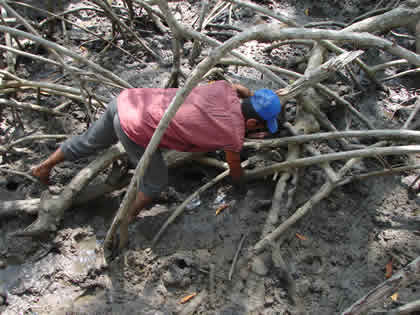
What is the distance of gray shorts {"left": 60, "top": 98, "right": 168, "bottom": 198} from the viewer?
2557mm

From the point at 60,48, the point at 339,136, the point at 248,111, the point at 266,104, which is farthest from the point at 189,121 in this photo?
the point at 60,48

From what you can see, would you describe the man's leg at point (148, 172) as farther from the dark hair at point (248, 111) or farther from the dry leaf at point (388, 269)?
the dry leaf at point (388, 269)

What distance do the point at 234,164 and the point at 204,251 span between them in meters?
0.67

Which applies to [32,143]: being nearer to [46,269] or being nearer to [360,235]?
[46,269]

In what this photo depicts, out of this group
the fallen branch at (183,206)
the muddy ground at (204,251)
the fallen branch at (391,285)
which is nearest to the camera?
the fallen branch at (391,285)

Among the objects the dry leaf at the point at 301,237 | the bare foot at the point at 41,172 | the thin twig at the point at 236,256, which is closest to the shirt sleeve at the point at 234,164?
the thin twig at the point at 236,256

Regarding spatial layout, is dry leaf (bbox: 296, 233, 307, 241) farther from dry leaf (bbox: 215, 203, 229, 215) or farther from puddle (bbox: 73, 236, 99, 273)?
puddle (bbox: 73, 236, 99, 273)

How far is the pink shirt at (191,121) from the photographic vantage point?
2418mm

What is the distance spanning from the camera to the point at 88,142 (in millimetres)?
2740

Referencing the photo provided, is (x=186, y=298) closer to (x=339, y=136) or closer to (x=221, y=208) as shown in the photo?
(x=221, y=208)

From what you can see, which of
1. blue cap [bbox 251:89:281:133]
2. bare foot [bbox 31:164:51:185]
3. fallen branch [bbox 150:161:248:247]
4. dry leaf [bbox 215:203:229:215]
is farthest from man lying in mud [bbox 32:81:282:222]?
bare foot [bbox 31:164:51:185]

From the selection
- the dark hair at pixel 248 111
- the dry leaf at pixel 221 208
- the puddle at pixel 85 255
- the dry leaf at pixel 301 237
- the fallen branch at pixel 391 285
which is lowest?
the dry leaf at pixel 301 237

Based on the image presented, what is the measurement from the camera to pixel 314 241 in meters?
2.60

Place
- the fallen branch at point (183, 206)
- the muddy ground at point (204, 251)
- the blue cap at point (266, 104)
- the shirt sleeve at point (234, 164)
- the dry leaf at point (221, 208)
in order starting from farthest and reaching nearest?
the dry leaf at point (221, 208)
the fallen branch at point (183, 206)
the shirt sleeve at point (234, 164)
the blue cap at point (266, 104)
the muddy ground at point (204, 251)
